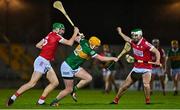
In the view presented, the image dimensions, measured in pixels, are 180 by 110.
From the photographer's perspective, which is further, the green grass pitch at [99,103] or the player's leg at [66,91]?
the player's leg at [66,91]

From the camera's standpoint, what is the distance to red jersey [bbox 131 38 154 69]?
73.2 feet

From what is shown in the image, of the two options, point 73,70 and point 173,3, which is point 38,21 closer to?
point 173,3

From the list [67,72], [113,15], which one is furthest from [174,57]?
[113,15]

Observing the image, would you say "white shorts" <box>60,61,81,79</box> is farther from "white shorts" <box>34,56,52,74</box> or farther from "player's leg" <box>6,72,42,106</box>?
"player's leg" <box>6,72,42,106</box>

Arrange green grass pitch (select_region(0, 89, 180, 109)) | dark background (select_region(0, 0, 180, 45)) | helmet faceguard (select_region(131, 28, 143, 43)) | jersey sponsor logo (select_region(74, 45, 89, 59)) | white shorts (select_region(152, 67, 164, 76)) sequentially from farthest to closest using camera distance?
dark background (select_region(0, 0, 180, 45)), white shorts (select_region(152, 67, 164, 76)), helmet faceguard (select_region(131, 28, 143, 43)), jersey sponsor logo (select_region(74, 45, 89, 59)), green grass pitch (select_region(0, 89, 180, 109))

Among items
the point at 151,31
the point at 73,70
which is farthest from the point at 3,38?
the point at 73,70

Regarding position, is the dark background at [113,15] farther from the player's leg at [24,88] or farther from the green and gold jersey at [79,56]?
the player's leg at [24,88]

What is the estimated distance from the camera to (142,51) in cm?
2241

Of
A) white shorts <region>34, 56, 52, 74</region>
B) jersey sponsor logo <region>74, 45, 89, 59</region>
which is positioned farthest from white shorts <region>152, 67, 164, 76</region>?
white shorts <region>34, 56, 52, 74</region>

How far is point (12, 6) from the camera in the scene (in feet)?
137

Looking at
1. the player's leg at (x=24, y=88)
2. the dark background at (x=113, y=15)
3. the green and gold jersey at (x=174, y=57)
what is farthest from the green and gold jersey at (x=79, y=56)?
the dark background at (x=113, y=15)

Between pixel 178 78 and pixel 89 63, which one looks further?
pixel 89 63

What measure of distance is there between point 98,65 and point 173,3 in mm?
7230

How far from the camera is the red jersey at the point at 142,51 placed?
2231cm
